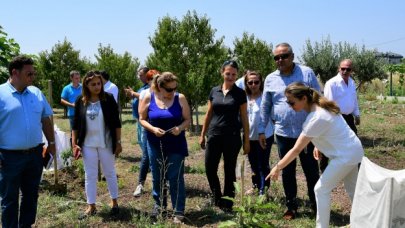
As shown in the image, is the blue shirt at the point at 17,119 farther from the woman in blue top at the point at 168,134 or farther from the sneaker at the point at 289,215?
the sneaker at the point at 289,215

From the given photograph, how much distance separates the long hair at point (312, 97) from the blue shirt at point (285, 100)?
0.63 metres

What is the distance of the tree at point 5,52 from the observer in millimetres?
5707

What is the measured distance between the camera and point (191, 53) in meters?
14.3

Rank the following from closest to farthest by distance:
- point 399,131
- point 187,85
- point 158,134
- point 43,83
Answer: point 158,134
point 399,131
point 187,85
point 43,83

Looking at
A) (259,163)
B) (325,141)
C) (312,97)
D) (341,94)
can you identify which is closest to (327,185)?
(325,141)

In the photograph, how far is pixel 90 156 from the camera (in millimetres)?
4977

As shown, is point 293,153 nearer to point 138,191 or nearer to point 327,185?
point 327,185

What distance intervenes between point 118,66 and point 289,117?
15.8 metres

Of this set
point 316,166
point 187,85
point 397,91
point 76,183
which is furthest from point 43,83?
point 397,91

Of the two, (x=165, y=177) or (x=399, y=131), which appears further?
(x=399, y=131)

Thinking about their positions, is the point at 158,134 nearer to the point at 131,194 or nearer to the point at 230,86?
the point at 230,86

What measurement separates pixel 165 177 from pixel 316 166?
171 cm

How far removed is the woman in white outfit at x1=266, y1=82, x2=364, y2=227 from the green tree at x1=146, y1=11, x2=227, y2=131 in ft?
32.0

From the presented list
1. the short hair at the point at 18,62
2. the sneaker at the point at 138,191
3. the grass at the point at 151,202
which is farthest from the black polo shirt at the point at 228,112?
the short hair at the point at 18,62
